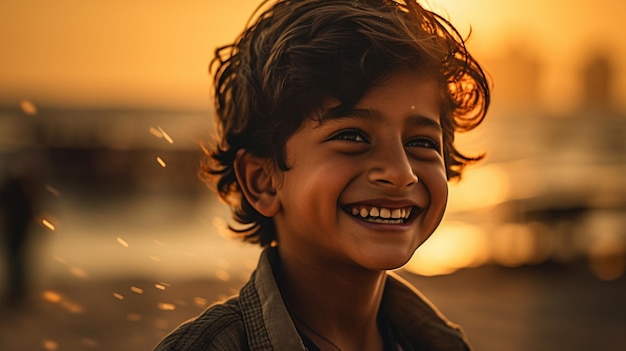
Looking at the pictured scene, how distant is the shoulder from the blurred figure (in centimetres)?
739

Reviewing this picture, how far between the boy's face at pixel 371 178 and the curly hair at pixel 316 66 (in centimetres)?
5

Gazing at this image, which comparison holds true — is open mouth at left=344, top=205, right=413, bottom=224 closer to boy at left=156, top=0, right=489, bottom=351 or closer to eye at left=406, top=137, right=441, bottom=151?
boy at left=156, top=0, right=489, bottom=351

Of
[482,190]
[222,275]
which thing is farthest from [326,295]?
[482,190]

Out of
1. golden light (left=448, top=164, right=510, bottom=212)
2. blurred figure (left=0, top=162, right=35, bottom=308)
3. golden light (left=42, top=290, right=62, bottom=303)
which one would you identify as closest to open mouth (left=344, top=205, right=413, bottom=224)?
blurred figure (left=0, top=162, right=35, bottom=308)

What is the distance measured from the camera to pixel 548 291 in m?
9.62

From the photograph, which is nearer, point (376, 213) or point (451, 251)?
point (376, 213)

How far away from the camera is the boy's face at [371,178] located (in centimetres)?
188

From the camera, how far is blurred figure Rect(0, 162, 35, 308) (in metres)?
8.80

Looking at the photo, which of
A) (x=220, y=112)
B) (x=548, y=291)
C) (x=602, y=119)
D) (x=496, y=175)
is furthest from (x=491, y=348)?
(x=602, y=119)

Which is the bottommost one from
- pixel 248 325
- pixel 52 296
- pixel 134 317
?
pixel 52 296

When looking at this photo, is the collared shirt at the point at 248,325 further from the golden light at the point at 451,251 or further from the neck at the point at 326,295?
the golden light at the point at 451,251

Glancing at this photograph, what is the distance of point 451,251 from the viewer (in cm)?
1323

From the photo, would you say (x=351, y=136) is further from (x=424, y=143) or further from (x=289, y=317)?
(x=289, y=317)

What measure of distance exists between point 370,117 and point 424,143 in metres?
0.16
